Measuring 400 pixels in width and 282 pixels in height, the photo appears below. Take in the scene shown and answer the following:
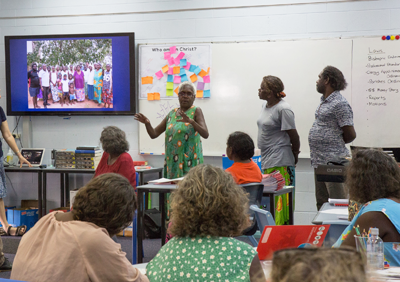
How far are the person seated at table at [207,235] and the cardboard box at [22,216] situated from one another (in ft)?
12.6

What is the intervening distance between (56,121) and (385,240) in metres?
4.36

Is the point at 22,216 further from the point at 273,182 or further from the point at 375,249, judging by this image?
the point at 375,249

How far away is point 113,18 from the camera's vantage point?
491 cm

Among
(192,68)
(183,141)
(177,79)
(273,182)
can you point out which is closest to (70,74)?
(177,79)

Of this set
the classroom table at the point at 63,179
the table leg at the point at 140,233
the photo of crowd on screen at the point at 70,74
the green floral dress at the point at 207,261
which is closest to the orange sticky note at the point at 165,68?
the photo of crowd on screen at the point at 70,74

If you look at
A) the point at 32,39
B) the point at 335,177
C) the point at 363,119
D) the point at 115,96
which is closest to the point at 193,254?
the point at 335,177

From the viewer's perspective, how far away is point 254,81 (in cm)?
456

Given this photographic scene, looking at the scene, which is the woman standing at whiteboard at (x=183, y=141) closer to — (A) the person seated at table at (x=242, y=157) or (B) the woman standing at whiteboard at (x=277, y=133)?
(B) the woman standing at whiteboard at (x=277, y=133)

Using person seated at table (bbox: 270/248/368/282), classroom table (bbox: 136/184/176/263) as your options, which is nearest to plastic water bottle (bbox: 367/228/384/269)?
person seated at table (bbox: 270/248/368/282)

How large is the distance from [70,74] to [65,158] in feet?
3.28

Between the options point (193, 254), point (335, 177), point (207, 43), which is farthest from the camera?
point (207, 43)

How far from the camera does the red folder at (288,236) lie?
1383 mm

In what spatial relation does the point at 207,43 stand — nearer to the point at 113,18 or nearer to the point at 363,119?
the point at 113,18

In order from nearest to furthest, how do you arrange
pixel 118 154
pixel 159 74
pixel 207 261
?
pixel 207 261, pixel 118 154, pixel 159 74
